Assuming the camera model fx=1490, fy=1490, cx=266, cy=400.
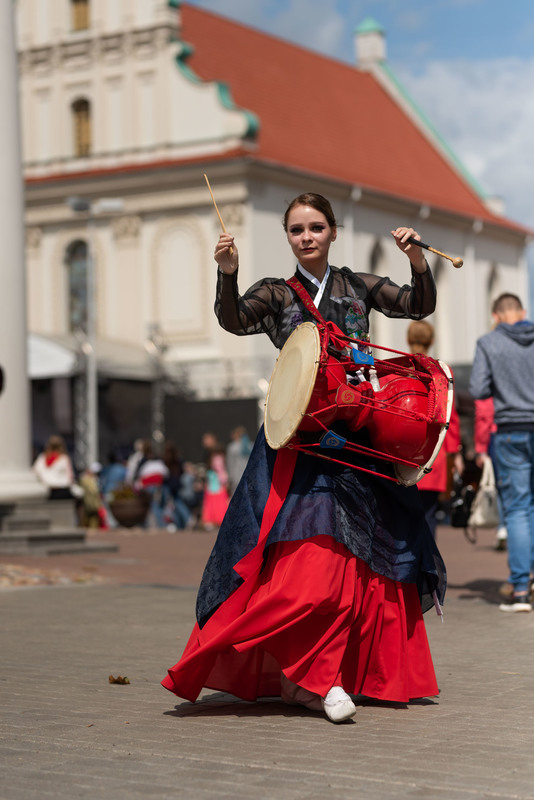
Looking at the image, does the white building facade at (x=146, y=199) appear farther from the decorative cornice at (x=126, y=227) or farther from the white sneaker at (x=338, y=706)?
the white sneaker at (x=338, y=706)

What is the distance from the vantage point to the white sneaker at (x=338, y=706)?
211 inches

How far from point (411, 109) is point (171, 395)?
66.9 feet

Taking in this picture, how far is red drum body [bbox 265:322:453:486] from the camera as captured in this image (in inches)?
218

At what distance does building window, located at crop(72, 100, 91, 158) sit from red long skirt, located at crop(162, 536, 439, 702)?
124 feet

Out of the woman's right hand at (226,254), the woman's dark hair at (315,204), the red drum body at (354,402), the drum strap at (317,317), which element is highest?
the woman's dark hair at (315,204)

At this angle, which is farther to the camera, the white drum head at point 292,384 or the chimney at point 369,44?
the chimney at point 369,44

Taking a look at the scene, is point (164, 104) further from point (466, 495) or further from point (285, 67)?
point (466, 495)

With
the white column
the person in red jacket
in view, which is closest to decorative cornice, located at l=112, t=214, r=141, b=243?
the white column

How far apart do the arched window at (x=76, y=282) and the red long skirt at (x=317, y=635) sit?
3738 centimetres

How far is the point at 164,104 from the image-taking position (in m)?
40.6

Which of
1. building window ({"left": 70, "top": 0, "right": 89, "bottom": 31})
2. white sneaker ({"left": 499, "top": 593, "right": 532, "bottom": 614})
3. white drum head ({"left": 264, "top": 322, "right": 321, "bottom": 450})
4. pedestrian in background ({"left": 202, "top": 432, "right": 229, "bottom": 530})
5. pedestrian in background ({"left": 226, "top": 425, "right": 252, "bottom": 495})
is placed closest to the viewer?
white drum head ({"left": 264, "top": 322, "right": 321, "bottom": 450})

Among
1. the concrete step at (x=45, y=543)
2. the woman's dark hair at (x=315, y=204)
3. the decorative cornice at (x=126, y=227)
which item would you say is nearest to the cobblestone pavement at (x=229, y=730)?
the woman's dark hair at (x=315, y=204)

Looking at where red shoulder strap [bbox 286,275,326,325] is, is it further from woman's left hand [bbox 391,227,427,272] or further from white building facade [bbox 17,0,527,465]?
white building facade [bbox 17,0,527,465]

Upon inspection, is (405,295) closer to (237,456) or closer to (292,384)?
(292,384)
